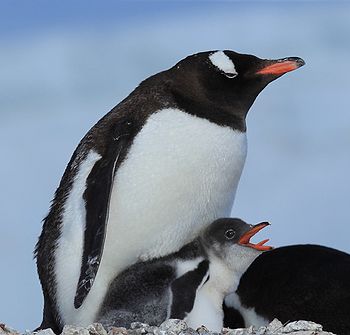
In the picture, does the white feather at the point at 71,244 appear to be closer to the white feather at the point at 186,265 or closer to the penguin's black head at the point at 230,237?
the white feather at the point at 186,265

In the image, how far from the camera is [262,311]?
23.7 ft

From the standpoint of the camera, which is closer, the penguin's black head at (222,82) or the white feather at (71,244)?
the white feather at (71,244)

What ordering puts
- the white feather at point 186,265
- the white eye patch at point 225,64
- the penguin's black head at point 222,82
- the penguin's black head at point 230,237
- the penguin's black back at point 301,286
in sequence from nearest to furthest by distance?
the penguin's black back at point 301,286
the white feather at point 186,265
the penguin's black head at point 230,237
the penguin's black head at point 222,82
the white eye patch at point 225,64

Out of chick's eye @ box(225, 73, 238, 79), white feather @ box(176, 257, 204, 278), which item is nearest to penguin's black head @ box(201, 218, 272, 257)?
white feather @ box(176, 257, 204, 278)

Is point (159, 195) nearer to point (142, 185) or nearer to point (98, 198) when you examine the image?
point (142, 185)

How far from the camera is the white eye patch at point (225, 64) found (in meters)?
8.20

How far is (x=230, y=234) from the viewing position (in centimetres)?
789

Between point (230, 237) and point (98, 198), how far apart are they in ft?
2.64

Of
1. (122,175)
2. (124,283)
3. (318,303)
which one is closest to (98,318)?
(124,283)

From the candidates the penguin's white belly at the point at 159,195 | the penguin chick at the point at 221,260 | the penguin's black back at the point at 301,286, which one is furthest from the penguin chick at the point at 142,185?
the penguin's black back at the point at 301,286

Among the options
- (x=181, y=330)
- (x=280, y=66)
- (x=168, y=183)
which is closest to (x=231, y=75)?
(x=280, y=66)

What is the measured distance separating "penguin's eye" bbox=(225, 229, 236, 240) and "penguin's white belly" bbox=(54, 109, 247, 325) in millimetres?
166

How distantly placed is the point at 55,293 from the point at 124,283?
460 millimetres

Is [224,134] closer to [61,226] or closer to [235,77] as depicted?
[235,77]
